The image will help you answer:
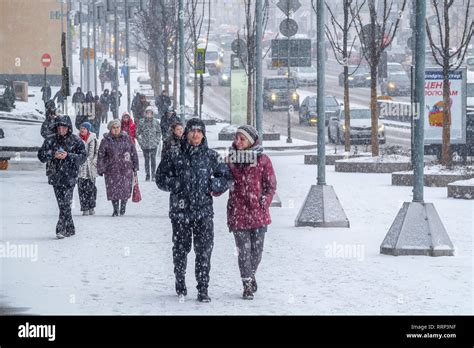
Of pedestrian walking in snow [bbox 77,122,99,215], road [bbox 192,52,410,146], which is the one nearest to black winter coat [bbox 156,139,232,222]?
pedestrian walking in snow [bbox 77,122,99,215]

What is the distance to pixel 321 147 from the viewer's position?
20297mm

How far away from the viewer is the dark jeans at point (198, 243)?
41.6 feet

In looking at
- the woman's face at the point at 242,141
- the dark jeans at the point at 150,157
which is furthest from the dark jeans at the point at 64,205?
the dark jeans at the point at 150,157

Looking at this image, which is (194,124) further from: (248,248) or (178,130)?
(178,130)

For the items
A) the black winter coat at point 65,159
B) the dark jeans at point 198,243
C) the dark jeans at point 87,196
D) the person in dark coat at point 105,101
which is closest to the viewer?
the dark jeans at point 198,243

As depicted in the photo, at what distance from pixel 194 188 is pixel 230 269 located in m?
2.80

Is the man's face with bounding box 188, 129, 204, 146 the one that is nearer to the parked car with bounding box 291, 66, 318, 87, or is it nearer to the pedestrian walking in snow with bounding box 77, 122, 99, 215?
the pedestrian walking in snow with bounding box 77, 122, 99, 215

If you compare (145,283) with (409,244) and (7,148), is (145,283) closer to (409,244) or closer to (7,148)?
(409,244)

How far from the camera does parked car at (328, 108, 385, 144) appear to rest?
45938 millimetres

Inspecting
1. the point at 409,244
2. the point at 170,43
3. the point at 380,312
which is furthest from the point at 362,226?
the point at 170,43

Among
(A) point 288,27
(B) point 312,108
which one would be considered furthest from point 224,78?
(A) point 288,27

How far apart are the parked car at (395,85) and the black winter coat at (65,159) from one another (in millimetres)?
55791

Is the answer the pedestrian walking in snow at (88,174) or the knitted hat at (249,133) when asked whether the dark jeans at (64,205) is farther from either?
the knitted hat at (249,133)

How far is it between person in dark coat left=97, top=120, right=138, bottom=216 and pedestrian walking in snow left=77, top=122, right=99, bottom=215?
0.44 ft
